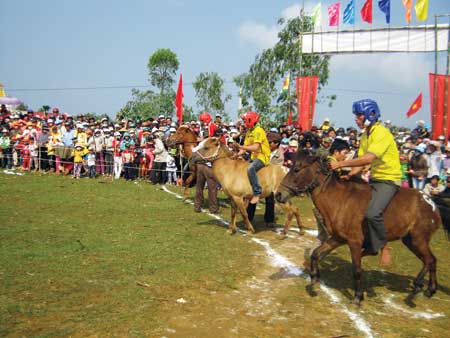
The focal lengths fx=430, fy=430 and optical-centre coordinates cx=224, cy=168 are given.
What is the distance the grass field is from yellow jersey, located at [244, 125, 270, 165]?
1.96 metres

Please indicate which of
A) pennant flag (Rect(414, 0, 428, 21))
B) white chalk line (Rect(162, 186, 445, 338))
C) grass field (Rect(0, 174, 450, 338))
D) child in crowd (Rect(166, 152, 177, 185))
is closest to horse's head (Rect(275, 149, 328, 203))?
grass field (Rect(0, 174, 450, 338))

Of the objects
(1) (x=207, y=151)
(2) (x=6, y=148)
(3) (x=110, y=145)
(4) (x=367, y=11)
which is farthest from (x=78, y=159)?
(4) (x=367, y=11)

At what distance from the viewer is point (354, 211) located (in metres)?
6.57

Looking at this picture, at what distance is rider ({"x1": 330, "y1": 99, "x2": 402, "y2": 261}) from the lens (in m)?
6.43

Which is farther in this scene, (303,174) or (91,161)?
(91,161)

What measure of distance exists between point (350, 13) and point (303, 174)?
743 inches

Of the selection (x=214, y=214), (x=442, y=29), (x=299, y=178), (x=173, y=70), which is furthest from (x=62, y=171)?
(x=173, y=70)

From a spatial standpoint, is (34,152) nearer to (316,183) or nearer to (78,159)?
(78,159)

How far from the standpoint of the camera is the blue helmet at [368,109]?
21.9 feet

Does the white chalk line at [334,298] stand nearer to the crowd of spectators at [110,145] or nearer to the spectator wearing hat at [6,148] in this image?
the crowd of spectators at [110,145]

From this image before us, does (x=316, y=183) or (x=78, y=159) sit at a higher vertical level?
(x=78, y=159)

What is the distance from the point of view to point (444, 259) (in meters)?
9.42

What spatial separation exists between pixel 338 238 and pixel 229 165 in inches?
180

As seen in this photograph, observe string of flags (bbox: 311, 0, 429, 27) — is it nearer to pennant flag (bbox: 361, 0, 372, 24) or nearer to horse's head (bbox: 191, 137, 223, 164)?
pennant flag (bbox: 361, 0, 372, 24)
